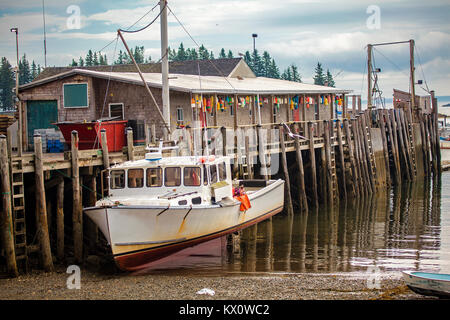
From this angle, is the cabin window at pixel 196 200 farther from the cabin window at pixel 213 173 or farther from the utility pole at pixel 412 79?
the utility pole at pixel 412 79

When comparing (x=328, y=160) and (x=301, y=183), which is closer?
(x=301, y=183)

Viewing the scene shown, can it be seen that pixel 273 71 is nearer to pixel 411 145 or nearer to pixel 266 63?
pixel 266 63

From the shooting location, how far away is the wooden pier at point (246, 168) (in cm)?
1667

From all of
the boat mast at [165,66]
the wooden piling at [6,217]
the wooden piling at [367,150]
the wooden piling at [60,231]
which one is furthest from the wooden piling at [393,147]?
the wooden piling at [6,217]

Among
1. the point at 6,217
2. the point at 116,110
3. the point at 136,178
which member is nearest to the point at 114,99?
the point at 116,110

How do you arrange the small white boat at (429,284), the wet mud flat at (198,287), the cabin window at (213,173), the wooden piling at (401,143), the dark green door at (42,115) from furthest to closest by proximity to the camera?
the wooden piling at (401,143) → the dark green door at (42,115) → the cabin window at (213,173) → the wet mud flat at (198,287) → the small white boat at (429,284)

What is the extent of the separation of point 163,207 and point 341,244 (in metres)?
8.80

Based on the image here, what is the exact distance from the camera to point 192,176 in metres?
17.8

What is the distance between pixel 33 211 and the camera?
19250 mm

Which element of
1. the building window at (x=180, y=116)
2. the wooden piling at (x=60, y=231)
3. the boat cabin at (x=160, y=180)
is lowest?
the wooden piling at (x=60, y=231)
